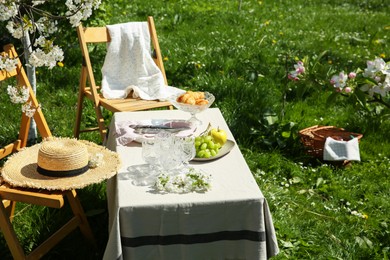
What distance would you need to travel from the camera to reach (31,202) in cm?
299

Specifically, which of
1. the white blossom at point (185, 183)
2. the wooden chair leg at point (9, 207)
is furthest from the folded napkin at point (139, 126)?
the wooden chair leg at point (9, 207)

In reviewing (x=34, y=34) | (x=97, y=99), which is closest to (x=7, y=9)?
(x=34, y=34)

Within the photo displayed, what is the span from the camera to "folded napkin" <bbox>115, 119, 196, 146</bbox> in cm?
361

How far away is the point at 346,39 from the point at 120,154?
570 cm

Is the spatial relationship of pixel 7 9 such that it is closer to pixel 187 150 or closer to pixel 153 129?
pixel 153 129

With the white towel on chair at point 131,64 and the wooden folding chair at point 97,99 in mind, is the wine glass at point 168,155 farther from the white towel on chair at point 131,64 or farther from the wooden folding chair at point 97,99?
the white towel on chair at point 131,64

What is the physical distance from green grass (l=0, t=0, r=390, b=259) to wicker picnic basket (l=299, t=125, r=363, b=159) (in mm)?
89

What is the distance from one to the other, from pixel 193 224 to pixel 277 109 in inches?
115

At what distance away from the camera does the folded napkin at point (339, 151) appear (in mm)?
4930

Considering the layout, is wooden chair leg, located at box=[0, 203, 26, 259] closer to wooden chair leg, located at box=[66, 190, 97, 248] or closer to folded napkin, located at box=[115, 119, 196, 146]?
wooden chair leg, located at box=[66, 190, 97, 248]

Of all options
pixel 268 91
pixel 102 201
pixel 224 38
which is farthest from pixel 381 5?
pixel 102 201

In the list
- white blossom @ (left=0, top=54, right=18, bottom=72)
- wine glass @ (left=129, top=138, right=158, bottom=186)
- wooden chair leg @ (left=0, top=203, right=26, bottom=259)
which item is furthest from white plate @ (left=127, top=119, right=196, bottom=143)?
wooden chair leg @ (left=0, top=203, right=26, bottom=259)

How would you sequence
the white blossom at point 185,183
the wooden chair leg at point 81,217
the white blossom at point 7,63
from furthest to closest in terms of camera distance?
the wooden chair leg at point 81,217, the white blossom at point 7,63, the white blossom at point 185,183

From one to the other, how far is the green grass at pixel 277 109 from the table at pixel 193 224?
79 cm
